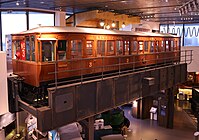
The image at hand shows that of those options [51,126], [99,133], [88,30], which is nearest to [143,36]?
[88,30]

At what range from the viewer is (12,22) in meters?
14.6

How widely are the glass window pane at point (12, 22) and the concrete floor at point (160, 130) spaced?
31.9 ft

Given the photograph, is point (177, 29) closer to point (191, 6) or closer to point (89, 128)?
point (191, 6)

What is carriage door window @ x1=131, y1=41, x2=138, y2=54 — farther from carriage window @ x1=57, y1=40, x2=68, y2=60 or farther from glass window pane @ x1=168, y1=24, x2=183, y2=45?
glass window pane @ x1=168, y1=24, x2=183, y2=45

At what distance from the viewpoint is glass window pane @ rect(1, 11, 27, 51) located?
14.4 metres

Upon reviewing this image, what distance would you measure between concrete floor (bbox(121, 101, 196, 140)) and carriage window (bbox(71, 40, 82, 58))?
7.26 meters

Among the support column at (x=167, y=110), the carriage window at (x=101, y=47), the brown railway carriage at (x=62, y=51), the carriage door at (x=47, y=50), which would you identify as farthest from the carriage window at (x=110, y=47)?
the support column at (x=167, y=110)

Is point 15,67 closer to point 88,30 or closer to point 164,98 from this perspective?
Answer: point 88,30

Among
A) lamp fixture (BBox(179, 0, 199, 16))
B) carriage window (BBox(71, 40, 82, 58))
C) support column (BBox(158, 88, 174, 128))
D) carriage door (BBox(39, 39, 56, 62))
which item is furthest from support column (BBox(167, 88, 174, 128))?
carriage door (BBox(39, 39, 56, 62))

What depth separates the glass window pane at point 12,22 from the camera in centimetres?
1438

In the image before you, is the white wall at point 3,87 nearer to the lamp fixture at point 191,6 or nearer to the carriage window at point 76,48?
the carriage window at point 76,48

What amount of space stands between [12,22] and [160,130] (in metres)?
11.9

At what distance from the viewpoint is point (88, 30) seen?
10.4 m

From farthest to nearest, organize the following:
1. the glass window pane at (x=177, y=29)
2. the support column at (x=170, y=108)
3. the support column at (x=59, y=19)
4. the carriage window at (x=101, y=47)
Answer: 1. the glass window pane at (x=177, y=29)
2. the support column at (x=170, y=108)
3. the support column at (x=59, y=19)
4. the carriage window at (x=101, y=47)
